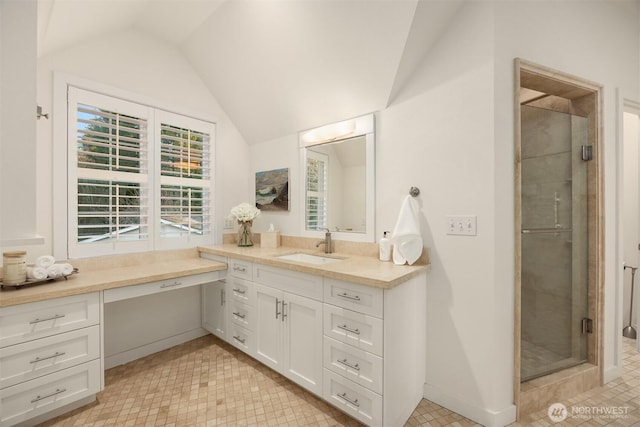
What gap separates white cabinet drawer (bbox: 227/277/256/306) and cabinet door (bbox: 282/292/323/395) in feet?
1.32

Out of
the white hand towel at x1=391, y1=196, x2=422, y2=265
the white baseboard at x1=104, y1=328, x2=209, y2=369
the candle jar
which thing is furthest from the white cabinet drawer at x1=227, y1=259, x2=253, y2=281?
the candle jar

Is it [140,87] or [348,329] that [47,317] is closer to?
[348,329]

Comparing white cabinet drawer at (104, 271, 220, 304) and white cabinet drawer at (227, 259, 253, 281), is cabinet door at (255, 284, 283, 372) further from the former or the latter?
white cabinet drawer at (104, 271, 220, 304)

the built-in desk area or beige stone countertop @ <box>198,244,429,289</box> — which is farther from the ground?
beige stone countertop @ <box>198,244,429,289</box>

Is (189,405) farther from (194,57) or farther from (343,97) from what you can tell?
(194,57)

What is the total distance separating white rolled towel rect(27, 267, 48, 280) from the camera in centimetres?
Answer: 177

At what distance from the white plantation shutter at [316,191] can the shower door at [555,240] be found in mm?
1534

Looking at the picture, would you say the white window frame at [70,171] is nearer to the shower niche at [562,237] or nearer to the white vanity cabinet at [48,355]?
the white vanity cabinet at [48,355]

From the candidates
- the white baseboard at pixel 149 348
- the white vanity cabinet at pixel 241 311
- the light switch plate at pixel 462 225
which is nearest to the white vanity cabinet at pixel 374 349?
the light switch plate at pixel 462 225

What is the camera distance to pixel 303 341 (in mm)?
1910

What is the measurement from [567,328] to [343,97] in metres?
2.43

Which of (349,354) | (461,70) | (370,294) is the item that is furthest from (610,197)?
(349,354)

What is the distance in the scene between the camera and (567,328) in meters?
2.09

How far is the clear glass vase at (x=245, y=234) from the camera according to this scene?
2.93m
